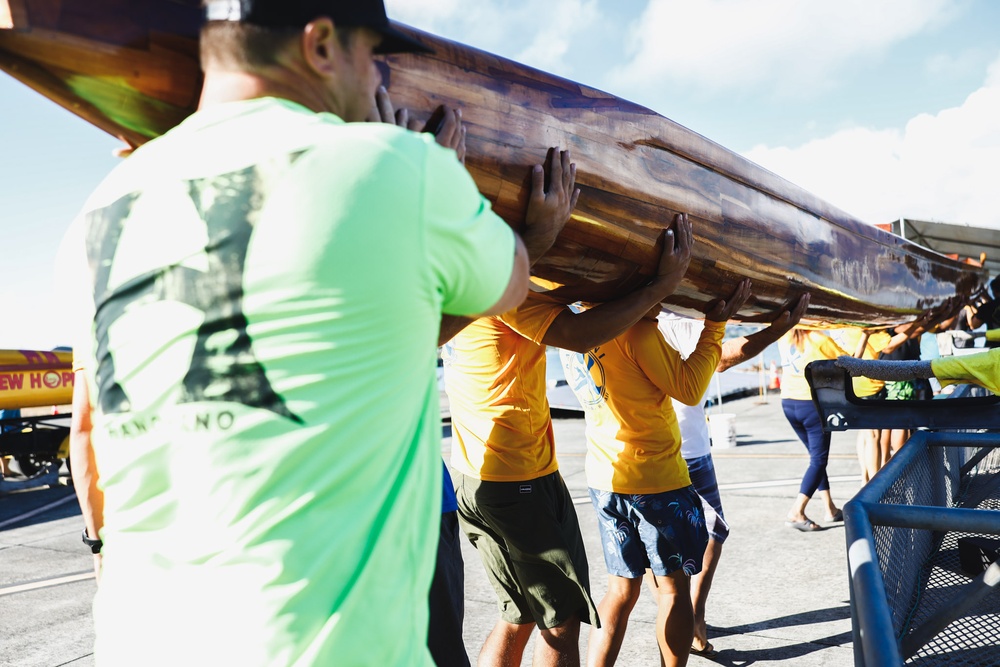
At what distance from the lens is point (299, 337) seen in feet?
2.88

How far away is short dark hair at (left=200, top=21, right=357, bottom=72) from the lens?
3.30 ft

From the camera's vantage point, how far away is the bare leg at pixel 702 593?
135 inches

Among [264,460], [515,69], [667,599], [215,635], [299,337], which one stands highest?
[515,69]

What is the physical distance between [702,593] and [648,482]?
0.98 metres

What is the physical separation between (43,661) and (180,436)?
3561mm

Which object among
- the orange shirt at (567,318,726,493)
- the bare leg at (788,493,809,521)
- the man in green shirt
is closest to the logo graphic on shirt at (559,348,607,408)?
the orange shirt at (567,318,726,493)

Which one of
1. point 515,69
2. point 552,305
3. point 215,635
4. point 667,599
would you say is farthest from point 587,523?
point 215,635

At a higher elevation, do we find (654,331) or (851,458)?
(654,331)

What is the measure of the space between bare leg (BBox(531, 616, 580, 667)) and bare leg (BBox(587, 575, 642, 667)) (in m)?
0.20

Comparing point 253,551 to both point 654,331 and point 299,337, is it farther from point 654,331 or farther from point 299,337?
point 654,331

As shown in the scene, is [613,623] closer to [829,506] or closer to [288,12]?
[288,12]

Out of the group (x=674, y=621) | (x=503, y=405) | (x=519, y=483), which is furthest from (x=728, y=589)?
(x=503, y=405)

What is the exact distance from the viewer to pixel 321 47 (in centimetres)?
105

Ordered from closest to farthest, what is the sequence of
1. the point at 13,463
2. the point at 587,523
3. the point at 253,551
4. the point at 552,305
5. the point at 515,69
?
the point at 253,551
the point at 515,69
the point at 552,305
the point at 587,523
the point at 13,463
